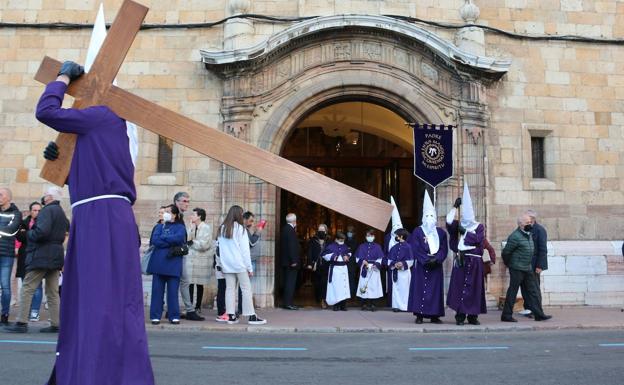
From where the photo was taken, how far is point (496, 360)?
255 inches

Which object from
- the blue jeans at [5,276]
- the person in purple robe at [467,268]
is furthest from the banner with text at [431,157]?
the blue jeans at [5,276]

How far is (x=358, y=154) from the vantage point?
17.3m

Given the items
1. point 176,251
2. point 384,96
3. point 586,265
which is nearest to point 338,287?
point 176,251

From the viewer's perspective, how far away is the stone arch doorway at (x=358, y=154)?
15953mm

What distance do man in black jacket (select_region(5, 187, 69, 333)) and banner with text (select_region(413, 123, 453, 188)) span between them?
721 cm

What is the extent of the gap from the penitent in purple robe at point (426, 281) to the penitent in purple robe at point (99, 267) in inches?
290

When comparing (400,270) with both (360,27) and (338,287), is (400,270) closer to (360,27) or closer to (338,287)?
(338,287)

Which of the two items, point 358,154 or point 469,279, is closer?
point 469,279

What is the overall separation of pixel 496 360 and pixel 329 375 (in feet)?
6.87

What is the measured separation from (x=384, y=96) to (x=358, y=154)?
4.40 meters

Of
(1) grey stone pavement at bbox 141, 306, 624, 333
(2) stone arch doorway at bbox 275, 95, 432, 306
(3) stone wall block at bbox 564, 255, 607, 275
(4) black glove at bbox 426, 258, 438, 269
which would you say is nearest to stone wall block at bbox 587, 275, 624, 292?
(3) stone wall block at bbox 564, 255, 607, 275

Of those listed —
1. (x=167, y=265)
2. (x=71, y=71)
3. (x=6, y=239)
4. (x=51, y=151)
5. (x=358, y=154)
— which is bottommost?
(x=167, y=265)

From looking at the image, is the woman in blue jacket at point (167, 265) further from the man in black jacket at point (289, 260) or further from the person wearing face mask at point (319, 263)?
the person wearing face mask at point (319, 263)

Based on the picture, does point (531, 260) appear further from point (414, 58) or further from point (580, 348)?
point (414, 58)
